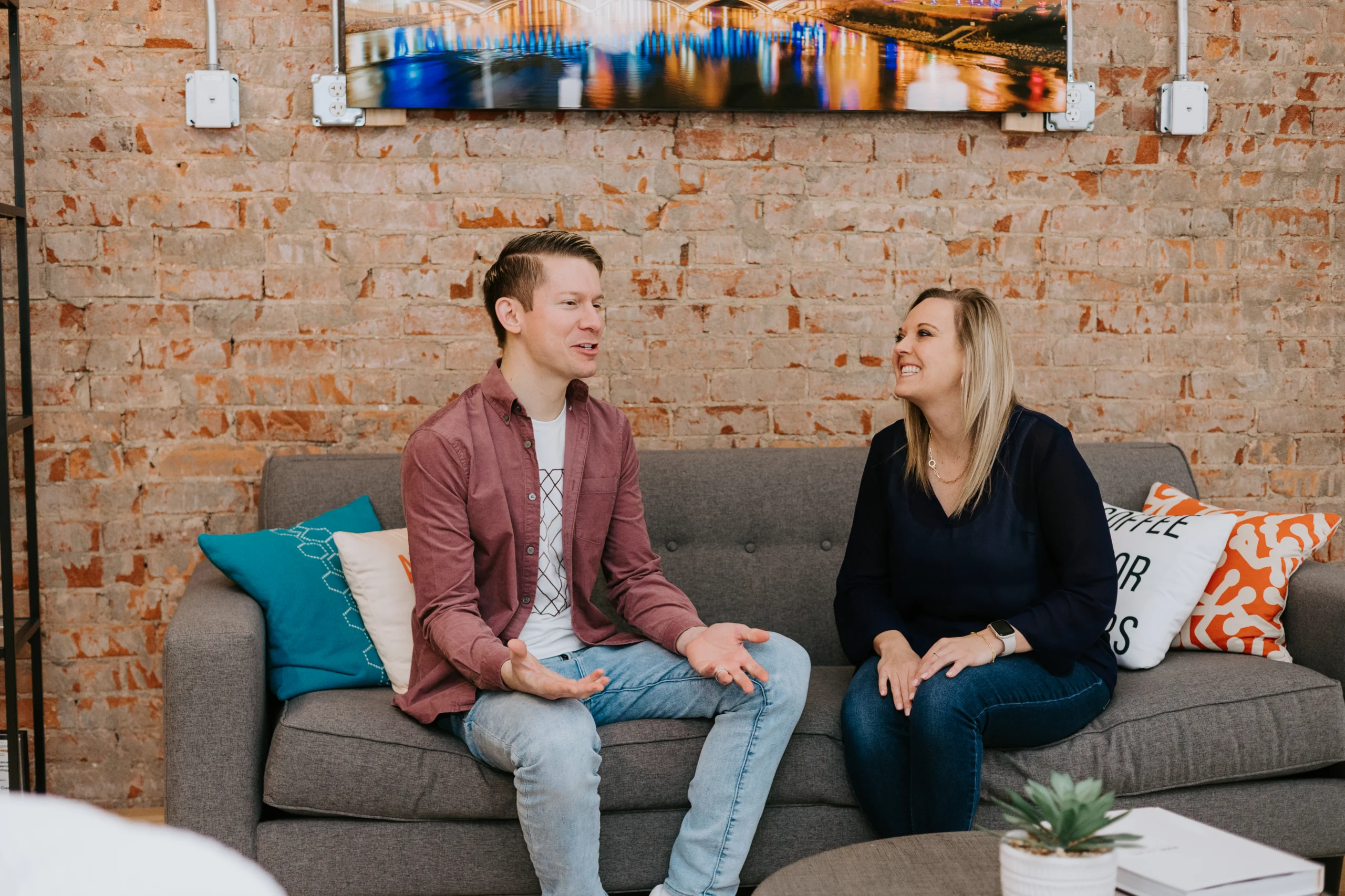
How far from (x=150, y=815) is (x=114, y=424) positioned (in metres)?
0.90

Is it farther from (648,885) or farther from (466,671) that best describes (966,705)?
(466,671)

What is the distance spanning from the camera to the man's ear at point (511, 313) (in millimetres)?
2008

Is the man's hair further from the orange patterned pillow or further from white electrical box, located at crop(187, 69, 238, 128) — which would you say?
the orange patterned pillow

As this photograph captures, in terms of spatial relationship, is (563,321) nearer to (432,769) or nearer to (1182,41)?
(432,769)

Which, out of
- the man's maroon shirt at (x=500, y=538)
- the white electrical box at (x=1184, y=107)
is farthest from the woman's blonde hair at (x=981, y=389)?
the white electrical box at (x=1184, y=107)

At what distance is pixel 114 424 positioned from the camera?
8.50 ft

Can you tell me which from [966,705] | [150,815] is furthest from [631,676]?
[150,815]

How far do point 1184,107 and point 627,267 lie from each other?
1396 mm

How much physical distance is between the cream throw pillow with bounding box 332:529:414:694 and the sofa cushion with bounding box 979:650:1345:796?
104 cm

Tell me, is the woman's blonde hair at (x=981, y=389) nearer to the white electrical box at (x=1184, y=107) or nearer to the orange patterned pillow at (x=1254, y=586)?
the orange patterned pillow at (x=1254, y=586)

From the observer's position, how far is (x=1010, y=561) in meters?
1.99

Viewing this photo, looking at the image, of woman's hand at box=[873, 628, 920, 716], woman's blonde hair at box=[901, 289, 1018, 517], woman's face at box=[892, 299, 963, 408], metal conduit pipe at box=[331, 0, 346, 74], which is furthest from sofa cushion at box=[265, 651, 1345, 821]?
metal conduit pipe at box=[331, 0, 346, 74]

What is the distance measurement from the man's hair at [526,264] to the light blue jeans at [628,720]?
0.63 metres

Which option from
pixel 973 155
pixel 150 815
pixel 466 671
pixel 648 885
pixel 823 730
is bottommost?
pixel 150 815
